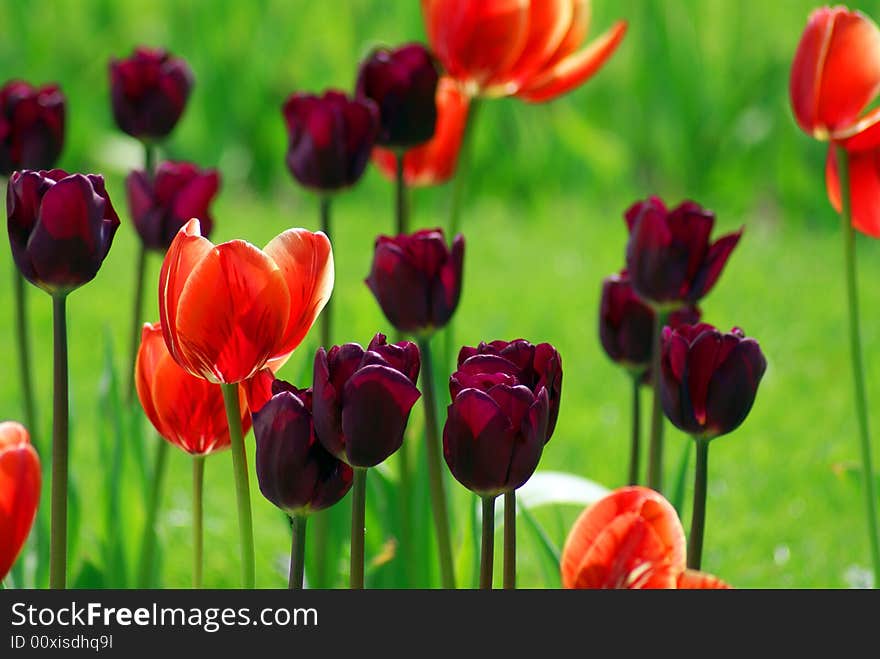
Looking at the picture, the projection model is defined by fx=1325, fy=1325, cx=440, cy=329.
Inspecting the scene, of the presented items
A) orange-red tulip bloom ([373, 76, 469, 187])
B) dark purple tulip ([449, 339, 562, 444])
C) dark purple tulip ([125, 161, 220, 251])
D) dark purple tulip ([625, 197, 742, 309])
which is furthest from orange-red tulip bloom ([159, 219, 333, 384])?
orange-red tulip bloom ([373, 76, 469, 187])

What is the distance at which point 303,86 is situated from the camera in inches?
146

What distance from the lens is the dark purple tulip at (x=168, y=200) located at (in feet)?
4.08

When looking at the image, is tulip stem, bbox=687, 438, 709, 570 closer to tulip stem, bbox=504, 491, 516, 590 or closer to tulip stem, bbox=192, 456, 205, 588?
tulip stem, bbox=504, 491, 516, 590

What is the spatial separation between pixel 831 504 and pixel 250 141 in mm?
2220

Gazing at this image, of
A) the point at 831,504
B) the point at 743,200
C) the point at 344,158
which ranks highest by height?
the point at 743,200

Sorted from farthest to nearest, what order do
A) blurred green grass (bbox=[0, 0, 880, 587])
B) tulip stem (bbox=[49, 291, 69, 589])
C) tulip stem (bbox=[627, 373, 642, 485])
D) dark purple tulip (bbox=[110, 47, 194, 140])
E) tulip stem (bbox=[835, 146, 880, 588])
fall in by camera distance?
blurred green grass (bbox=[0, 0, 880, 587]) → dark purple tulip (bbox=[110, 47, 194, 140]) → tulip stem (bbox=[627, 373, 642, 485]) → tulip stem (bbox=[835, 146, 880, 588]) → tulip stem (bbox=[49, 291, 69, 589])

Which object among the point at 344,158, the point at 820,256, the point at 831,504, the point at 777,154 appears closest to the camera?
the point at 344,158

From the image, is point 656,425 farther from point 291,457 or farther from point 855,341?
point 291,457

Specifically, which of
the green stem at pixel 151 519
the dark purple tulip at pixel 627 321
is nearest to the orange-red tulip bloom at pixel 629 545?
the dark purple tulip at pixel 627 321

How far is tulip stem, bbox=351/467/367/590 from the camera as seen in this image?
76 centimetres

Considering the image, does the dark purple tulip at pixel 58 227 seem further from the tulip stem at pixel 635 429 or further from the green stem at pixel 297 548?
the tulip stem at pixel 635 429
